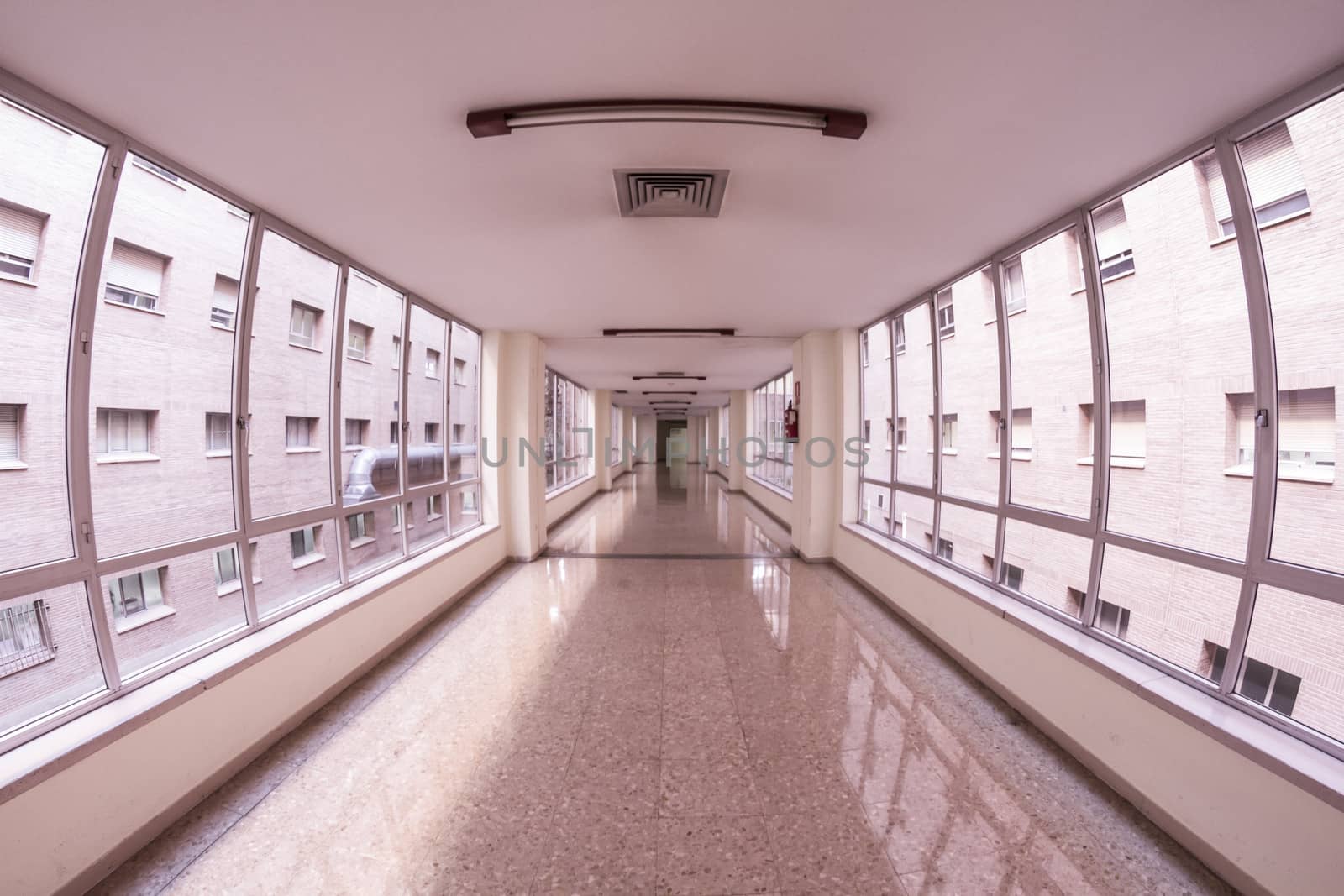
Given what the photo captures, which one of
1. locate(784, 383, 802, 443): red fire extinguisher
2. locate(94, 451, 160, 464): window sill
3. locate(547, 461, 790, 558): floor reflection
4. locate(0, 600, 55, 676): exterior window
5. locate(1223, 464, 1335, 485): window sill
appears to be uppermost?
locate(784, 383, 802, 443): red fire extinguisher

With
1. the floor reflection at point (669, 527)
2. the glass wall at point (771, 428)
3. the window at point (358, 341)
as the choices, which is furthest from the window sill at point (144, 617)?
the glass wall at point (771, 428)

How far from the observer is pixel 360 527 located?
3.59 metres

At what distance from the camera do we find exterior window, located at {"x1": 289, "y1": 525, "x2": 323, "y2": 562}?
3039 mm

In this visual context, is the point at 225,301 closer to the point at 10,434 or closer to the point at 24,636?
the point at 10,434

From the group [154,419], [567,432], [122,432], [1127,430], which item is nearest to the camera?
[122,432]

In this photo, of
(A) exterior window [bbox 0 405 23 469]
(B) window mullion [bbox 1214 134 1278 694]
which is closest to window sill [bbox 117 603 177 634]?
(A) exterior window [bbox 0 405 23 469]

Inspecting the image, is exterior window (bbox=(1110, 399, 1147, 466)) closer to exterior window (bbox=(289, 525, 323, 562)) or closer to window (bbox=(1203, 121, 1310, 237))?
window (bbox=(1203, 121, 1310, 237))

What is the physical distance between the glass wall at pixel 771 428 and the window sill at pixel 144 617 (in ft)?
27.5

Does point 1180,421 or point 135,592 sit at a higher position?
point 1180,421

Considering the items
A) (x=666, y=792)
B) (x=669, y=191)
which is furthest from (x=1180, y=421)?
(x=666, y=792)

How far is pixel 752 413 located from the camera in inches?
489

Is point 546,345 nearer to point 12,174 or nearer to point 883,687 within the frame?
point 12,174

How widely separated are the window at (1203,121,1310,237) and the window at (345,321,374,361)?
5.02 metres

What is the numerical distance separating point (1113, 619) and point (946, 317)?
104 inches
